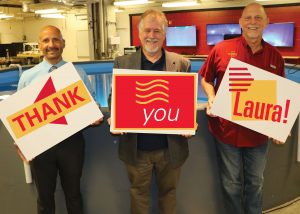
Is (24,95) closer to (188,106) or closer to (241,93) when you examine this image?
(188,106)

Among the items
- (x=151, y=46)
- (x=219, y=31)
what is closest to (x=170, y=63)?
(x=151, y=46)

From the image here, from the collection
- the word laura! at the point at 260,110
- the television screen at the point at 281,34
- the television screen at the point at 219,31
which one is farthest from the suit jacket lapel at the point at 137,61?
the television screen at the point at 219,31

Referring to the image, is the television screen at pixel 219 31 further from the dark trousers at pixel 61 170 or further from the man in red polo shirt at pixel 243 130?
the dark trousers at pixel 61 170

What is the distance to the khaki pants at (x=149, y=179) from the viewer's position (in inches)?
65.6

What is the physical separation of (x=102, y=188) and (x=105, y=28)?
317 inches

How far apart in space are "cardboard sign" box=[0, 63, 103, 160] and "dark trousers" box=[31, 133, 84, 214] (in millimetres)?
96

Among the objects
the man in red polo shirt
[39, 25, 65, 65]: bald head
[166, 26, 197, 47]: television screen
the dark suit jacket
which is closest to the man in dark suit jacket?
the dark suit jacket

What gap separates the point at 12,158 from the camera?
2023 mm

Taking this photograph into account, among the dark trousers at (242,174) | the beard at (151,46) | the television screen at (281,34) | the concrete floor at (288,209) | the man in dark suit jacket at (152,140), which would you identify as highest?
the television screen at (281,34)

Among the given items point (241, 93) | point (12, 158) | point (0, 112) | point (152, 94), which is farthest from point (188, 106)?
point (12, 158)

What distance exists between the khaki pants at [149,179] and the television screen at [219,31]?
8186 millimetres

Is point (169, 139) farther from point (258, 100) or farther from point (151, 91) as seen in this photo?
point (258, 100)

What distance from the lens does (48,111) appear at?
1.61 m

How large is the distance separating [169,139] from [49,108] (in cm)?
63
